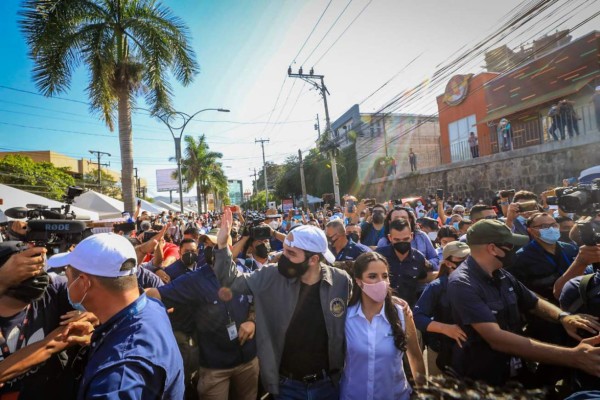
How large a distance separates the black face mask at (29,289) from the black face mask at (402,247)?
3.33 m

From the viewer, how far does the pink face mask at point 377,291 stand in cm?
238

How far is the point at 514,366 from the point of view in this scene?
2439mm

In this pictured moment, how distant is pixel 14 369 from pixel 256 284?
143cm

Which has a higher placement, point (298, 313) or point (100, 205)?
point (100, 205)

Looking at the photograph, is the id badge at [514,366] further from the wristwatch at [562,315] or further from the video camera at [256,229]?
the video camera at [256,229]

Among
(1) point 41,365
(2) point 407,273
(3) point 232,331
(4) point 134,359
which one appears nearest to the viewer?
(4) point 134,359

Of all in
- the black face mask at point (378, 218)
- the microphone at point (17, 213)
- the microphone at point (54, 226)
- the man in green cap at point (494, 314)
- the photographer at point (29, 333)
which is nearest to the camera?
the photographer at point (29, 333)

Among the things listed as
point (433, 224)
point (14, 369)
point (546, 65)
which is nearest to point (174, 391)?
point (14, 369)

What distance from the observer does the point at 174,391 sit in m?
1.53

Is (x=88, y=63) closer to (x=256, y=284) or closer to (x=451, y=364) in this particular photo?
(x=256, y=284)

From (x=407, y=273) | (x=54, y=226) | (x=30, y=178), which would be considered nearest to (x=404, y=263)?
(x=407, y=273)

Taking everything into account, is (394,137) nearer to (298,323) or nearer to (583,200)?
(583,200)

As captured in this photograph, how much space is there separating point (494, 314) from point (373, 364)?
3.17ft

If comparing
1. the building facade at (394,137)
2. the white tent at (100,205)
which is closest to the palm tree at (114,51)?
the white tent at (100,205)
